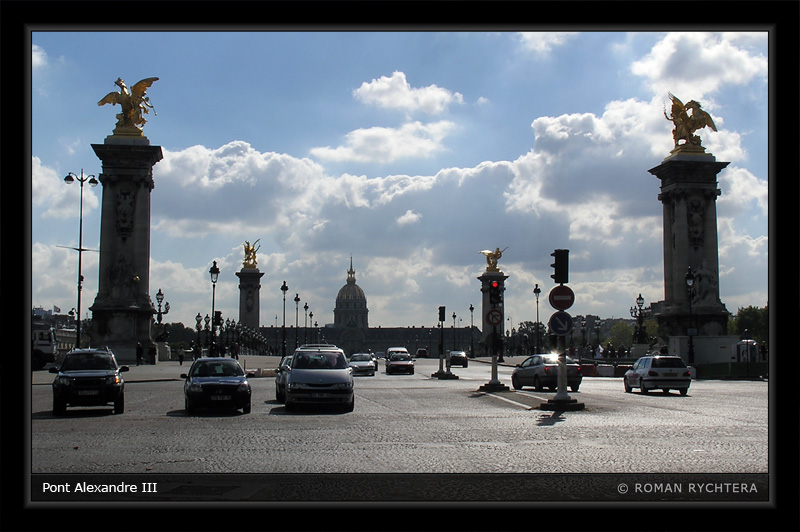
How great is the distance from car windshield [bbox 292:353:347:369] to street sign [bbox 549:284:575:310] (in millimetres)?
5862

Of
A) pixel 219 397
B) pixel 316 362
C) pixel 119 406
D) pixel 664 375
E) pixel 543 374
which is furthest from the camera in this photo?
pixel 543 374

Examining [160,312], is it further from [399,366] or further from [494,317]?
[494,317]

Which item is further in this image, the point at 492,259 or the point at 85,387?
the point at 492,259

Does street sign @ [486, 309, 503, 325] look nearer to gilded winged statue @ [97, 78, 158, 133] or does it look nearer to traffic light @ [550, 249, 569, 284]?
traffic light @ [550, 249, 569, 284]

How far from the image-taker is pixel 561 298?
23188 millimetres

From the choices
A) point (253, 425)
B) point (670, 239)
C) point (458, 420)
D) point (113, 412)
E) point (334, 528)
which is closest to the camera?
point (334, 528)

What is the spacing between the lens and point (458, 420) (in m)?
20.5

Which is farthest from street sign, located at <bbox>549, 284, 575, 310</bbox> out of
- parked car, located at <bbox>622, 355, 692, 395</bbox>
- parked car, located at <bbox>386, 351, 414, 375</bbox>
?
parked car, located at <bbox>386, 351, 414, 375</bbox>

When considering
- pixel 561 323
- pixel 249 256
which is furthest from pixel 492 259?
pixel 561 323

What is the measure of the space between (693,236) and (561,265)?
182 feet
